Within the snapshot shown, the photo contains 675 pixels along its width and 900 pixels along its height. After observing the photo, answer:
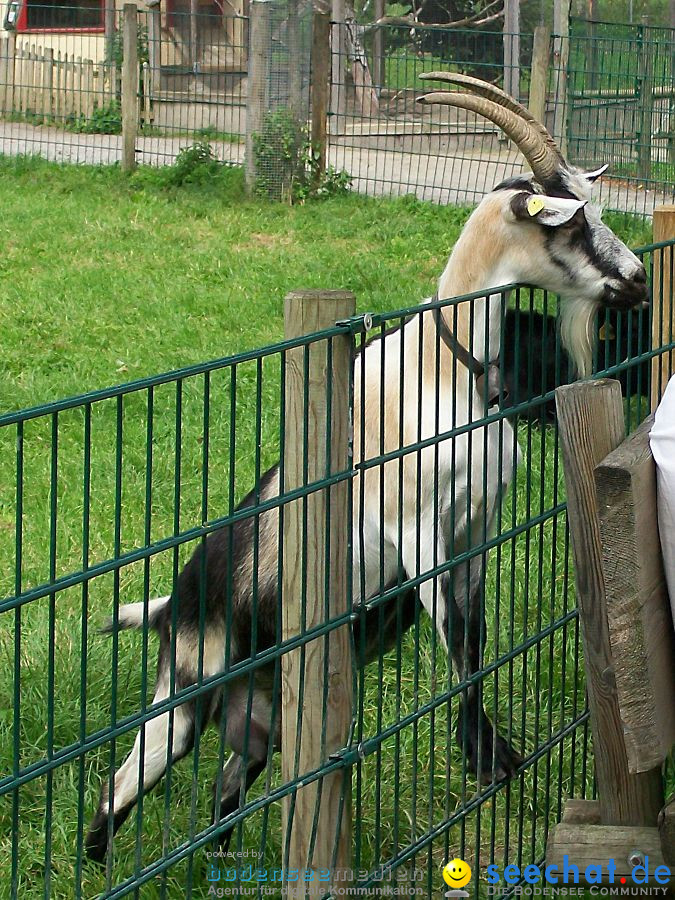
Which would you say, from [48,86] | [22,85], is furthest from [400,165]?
[22,85]

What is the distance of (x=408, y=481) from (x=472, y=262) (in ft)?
2.56

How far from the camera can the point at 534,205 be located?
13.1 ft

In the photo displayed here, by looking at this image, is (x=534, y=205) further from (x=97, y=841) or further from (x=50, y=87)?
(x=50, y=87)

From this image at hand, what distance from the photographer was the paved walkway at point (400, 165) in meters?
12.9

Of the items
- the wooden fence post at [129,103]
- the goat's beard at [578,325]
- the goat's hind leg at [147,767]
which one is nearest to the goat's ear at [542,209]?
the goat's beard at [578,325]

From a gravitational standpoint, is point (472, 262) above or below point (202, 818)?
above

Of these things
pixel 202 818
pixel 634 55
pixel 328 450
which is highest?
pixel 634 55

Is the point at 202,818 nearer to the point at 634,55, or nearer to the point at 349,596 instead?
the point at 349,596

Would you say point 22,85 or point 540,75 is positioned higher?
point 22,85

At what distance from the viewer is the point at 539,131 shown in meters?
4.27

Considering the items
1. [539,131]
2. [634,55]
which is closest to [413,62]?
[634,55]

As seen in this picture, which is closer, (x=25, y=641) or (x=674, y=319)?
(x=674, y=319)

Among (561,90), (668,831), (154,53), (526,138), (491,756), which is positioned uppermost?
(154,53)

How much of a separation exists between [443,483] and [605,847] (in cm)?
131
